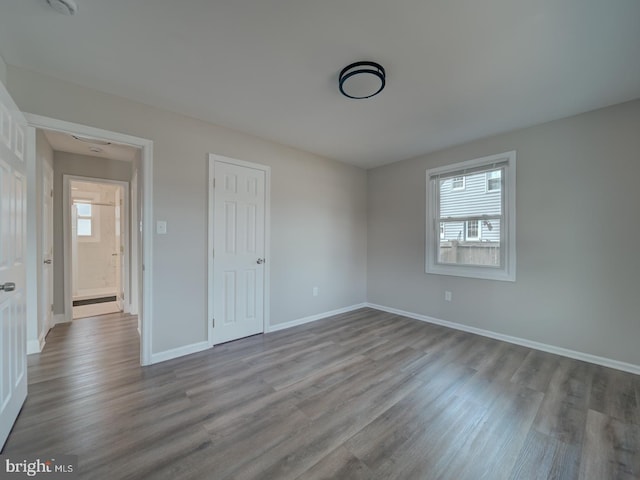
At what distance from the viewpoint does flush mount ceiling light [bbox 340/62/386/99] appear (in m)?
2.00

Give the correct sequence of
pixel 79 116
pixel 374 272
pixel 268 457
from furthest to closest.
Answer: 1. pixel 374 272
2. pixel 79 116
3. pixel 268 457

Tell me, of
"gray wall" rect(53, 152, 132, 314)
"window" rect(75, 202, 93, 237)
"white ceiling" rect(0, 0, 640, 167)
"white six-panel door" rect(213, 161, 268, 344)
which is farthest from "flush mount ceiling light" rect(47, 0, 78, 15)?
"window" rect(75, 202, 93, 237)

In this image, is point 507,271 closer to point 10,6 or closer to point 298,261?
point 298,261

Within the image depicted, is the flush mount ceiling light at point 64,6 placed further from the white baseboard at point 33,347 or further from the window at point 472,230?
the window at point 472,230

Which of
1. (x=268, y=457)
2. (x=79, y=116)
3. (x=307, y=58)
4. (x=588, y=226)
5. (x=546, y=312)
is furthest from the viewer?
(x=546, y=312)

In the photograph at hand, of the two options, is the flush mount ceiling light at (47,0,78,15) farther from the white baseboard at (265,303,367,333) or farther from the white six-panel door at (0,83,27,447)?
the white baseboard at (265,303,367,333)

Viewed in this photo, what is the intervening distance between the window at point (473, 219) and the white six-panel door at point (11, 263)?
13.8ft

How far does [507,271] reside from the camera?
3209 mm

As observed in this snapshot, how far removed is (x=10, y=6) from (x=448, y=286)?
4694 millimetres

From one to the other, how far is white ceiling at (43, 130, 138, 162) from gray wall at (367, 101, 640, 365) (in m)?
4.51

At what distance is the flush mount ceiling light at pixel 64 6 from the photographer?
147 centimetres

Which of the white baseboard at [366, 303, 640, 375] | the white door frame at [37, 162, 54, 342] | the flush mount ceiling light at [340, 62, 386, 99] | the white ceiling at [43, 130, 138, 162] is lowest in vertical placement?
the white baseboard at [366, 303, 640, 375]

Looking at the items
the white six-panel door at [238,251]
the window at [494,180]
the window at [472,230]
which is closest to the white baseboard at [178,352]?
the white six-panel door at [238,251]

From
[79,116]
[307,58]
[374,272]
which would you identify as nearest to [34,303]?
[79,116]
